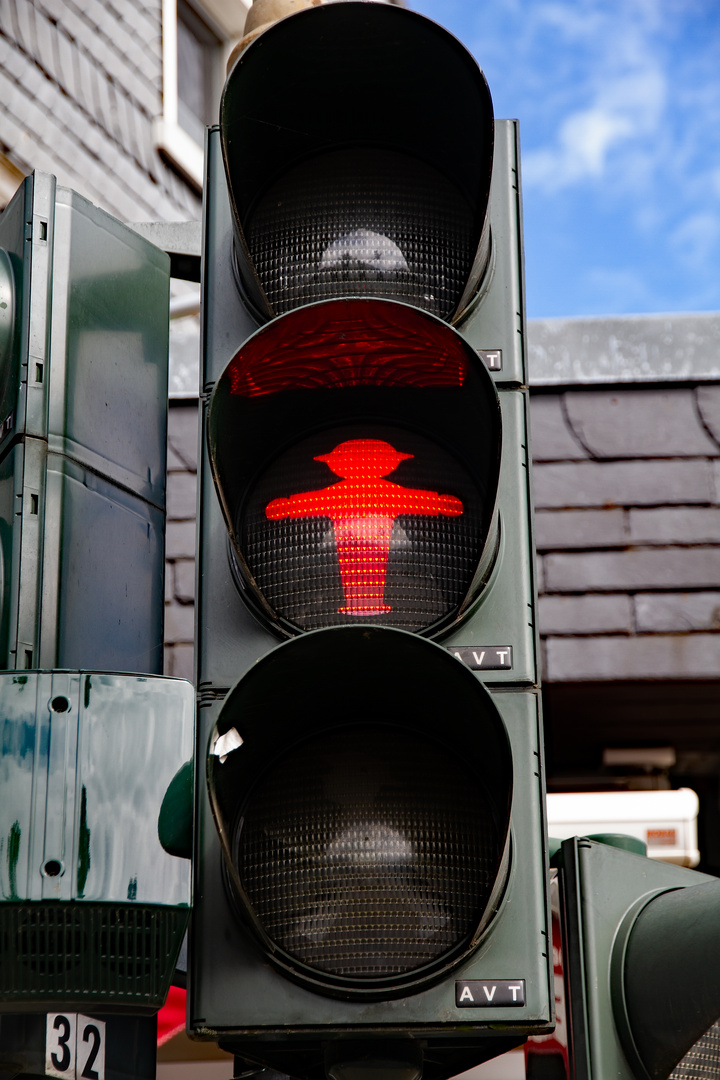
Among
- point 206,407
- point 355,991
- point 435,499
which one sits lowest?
point 355,991

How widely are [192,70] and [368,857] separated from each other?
6.97 metres

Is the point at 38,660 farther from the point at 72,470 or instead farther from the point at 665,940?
the point at 665,940

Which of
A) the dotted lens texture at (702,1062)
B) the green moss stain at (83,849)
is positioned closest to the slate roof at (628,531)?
the dotted lens texture at (702,1062)

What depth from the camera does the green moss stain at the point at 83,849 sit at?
5.84 ft

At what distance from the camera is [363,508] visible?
200 centimetres

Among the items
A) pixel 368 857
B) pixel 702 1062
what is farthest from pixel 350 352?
pixel 702 1062

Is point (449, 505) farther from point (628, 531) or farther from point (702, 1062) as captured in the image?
point (628, 531)

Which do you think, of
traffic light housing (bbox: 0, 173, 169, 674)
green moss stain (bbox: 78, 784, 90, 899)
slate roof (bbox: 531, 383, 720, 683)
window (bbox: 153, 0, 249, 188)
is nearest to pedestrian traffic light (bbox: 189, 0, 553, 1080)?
green moss stain (bbox: 78, 784, 90, 899)

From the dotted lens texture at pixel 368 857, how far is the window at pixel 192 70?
5723 mm

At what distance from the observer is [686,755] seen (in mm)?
5211

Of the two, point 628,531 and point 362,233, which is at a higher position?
point 362,233

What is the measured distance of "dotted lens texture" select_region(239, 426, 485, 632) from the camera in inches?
77.6

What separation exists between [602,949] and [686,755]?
10.7 feet

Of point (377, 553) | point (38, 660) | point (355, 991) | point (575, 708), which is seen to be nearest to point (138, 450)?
point (38, 660)
